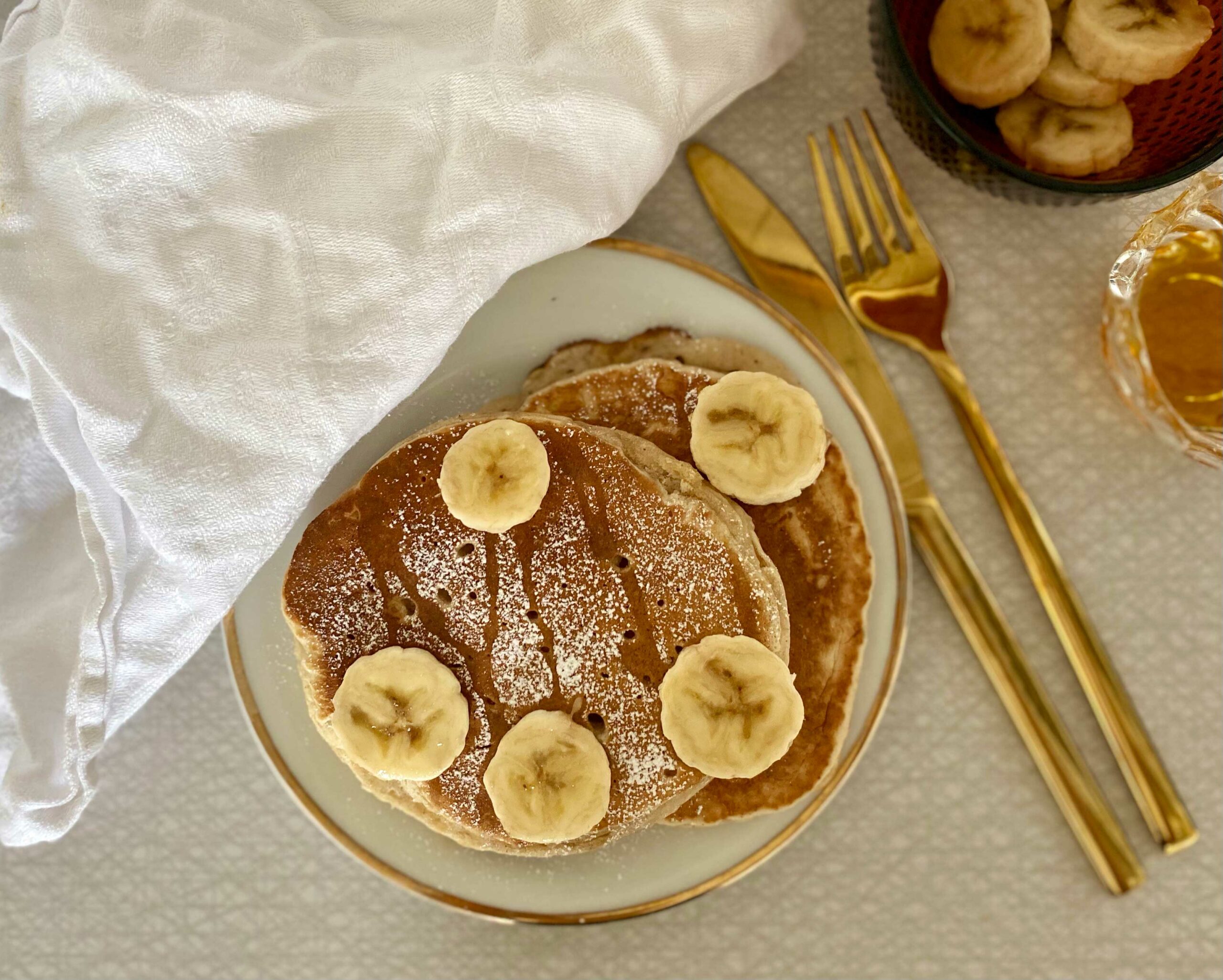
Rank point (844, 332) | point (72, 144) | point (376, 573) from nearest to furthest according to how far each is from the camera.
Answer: point (72, 144) → point (376, 573) → point (844, 332)

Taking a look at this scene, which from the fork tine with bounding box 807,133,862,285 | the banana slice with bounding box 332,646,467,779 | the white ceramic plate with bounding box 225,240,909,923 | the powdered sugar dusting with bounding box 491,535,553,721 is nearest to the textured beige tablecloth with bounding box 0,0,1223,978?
the fork tine with bounding box 807,133,862,285

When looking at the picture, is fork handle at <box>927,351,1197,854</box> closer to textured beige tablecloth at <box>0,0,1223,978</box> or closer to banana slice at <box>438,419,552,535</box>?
textured beige tablecloth at <box>0,0,1223,978</box>

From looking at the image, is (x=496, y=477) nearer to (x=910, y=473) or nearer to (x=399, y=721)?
(x=399, y=721)

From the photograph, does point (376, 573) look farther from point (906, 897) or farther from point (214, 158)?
point (906, 897)

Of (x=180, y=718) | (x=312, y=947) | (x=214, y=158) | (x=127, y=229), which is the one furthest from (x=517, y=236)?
(x=312, y=947)

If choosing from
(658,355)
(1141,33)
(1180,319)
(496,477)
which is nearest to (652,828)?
(496,477)

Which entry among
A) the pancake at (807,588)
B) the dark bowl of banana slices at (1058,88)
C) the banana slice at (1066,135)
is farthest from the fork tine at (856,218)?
the pancake at (807,588)

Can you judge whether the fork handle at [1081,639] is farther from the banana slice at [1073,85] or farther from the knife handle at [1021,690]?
the banana slice at [1073,85]
